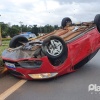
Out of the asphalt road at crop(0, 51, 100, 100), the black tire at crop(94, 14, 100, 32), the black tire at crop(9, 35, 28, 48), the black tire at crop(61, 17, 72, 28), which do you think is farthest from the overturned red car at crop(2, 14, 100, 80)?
the black tire at crop(61, 17, 72, 28)

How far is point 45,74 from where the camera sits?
6883mm

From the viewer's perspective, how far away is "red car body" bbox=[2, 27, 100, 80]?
6.80 meters

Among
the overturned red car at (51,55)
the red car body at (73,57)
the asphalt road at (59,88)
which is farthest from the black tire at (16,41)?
the asphalt road at (59,88)

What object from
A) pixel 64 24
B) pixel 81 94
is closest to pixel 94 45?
pixel 64 24

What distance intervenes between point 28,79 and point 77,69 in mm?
1888

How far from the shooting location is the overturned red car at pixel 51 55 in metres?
6.82

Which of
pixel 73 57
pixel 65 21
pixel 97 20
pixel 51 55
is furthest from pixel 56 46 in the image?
pixel 65 21

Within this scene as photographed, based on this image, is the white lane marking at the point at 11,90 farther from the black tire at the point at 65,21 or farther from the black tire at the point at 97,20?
the black tire at the point at 65,21

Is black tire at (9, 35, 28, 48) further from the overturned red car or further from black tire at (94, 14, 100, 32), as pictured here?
black tire at (94, 14, 100, 32)

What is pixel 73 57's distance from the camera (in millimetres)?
7688

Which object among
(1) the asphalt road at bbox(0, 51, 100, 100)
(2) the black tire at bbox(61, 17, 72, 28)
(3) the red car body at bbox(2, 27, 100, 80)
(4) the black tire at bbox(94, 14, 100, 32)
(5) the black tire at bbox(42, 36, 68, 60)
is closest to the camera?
(1) the asphalt road at bbox(0, 51, 100, 100)

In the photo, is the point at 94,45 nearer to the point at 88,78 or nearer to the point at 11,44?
the point at 88,78

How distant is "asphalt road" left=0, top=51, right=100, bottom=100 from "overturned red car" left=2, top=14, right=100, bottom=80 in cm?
18

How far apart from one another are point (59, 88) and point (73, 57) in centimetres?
154
